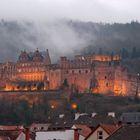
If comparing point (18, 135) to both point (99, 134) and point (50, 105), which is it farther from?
point (50, 105)

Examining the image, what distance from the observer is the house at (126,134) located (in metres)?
42.3

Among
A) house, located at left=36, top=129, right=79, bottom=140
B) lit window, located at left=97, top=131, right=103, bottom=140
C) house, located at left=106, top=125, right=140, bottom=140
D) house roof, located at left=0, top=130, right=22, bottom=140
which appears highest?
house, located at left=106, top=125, right=140, bottom=140

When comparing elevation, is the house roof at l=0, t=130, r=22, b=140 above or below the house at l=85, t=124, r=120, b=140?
below

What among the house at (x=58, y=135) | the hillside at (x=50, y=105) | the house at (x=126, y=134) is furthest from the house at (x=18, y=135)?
the hillside at (x=50, y=105)

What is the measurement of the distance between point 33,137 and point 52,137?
698cm

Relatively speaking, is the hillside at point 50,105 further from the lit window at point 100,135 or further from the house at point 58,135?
the lit window at point 100,135

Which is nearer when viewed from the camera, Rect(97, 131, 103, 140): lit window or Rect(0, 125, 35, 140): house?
Rect(97, 131, 103, 140): lit window

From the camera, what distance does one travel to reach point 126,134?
4272 centimetres

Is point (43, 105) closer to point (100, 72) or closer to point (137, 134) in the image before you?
point (100, 72)

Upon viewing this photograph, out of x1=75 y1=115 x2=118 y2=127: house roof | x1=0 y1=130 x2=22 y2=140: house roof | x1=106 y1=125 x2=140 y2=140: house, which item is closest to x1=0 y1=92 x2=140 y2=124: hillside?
x1=75 y1=115 x2=118 y2=127: house roof

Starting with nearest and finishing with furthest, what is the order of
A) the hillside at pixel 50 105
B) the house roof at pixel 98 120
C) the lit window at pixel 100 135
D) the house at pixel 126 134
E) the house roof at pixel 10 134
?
1. the house at pixel 126 134
2. the lit window at pixel 100 135
3. the house roof at pixel 10 134
4. the house roof at pixel 98 120
5. the hillside at pixel 50 105

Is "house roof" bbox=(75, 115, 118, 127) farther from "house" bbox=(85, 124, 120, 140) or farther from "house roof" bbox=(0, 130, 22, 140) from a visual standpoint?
"house" bbox=(85, 124, 120, 140)

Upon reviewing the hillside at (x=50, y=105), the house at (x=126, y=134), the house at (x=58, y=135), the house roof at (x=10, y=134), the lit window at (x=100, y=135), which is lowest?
the hillside at (x=50, y=105)

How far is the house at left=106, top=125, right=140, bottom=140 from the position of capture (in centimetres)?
4233
